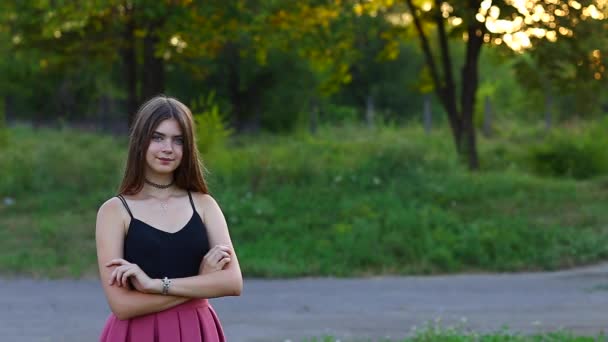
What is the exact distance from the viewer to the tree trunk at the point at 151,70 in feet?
64.4

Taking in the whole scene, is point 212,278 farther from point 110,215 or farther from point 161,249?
point 110,215

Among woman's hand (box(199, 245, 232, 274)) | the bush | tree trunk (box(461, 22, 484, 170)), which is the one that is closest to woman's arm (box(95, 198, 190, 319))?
woman's hand (box(199, 245, 232, 274))

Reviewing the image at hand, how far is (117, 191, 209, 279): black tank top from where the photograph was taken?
351 cm

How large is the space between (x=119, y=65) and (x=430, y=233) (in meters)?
24.1

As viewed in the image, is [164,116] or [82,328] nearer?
[164,116]

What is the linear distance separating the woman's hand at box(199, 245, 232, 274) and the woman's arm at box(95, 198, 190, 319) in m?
0.13

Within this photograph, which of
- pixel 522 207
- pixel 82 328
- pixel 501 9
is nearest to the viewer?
pixel 82 328

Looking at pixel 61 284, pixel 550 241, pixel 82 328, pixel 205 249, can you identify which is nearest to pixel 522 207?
pixel 550 241

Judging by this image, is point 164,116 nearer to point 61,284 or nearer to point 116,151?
point 61,284

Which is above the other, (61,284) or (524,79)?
(524,79)

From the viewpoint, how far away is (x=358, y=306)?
354 inches

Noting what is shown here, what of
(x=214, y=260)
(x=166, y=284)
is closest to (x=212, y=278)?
(x=214, y=260)

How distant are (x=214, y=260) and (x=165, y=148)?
1.45 feet

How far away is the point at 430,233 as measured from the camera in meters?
11.7
